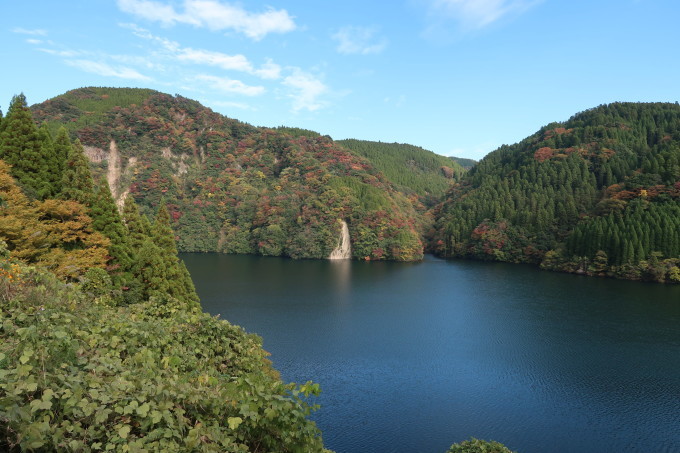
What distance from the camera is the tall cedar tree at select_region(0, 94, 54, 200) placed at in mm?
21922

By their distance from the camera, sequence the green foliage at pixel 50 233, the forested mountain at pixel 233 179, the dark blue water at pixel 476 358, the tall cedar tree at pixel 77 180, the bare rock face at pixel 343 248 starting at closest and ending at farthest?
1. the green foliage at pixel 50 233
2. the dark blue water at pixel 476 358
3. the tall cedar tree at pixel 77 180
4. the bare rock face at pixel 343 248
5. the forested mountain at pixel 233 179

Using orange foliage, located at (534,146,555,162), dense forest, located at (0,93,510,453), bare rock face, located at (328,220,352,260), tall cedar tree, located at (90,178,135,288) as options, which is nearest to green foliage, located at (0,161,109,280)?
tall cedar tree, located at (90,178,135,288)

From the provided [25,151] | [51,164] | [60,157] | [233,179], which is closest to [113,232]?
[51,164]

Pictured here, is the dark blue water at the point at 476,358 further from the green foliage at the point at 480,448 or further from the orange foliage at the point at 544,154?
the orange foliage at the point at 544,154

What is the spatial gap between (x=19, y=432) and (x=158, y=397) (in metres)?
1.40

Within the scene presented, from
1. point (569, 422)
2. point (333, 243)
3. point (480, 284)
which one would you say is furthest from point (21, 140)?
point (333, 243)

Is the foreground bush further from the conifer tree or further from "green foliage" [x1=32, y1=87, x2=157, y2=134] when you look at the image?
"green foliage" [x1=32, y1=87, x2=157, y2=134]

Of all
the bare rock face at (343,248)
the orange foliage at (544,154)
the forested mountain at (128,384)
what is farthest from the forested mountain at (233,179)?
the forested mountain at (128,384)

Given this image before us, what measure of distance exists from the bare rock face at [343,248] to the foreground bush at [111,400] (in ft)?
272

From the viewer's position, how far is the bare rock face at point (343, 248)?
9088 centimetres

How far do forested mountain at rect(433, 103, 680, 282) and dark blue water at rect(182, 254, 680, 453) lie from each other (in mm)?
10320

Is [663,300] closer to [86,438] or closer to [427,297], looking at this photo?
[427,297]

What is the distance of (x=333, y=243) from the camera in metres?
90.5

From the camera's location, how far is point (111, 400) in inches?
178
